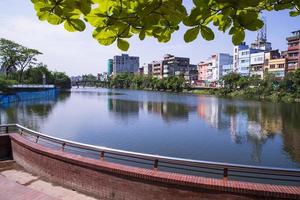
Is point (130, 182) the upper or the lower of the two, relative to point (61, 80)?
lower

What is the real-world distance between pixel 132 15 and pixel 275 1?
37.5 inches

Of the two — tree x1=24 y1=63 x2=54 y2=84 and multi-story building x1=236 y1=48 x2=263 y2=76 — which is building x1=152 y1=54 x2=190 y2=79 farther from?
tree x1=24 y1=63 x2=54 y2=84

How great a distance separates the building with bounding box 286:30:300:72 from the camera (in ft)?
231

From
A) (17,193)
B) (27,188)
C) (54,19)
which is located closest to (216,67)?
(27,188)

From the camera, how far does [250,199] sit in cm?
662

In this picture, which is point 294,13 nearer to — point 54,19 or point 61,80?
point 54,19

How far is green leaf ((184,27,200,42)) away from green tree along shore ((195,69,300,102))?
6196cm

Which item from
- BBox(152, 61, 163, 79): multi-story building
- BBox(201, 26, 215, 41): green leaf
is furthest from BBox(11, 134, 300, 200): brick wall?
BBox(152, 61, 163, 79): multi-story building

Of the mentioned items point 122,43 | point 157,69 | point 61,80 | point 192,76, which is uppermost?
point 157,69

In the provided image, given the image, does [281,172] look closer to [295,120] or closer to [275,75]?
[295,120]

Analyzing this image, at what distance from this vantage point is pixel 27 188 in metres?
7.77

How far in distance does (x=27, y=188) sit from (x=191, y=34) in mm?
7247

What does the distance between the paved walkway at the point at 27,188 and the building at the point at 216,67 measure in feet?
302

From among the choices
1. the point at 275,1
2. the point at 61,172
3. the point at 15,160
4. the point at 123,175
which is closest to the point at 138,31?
the point at 275,1
